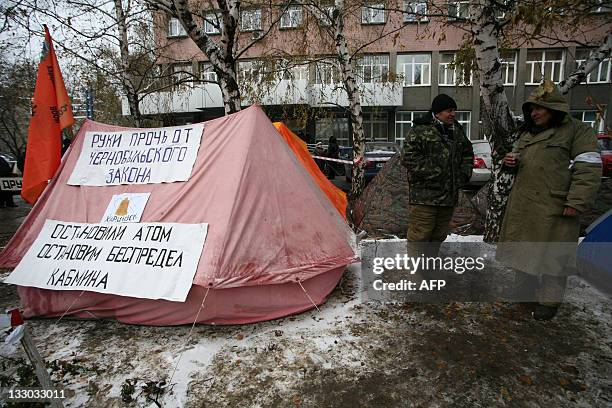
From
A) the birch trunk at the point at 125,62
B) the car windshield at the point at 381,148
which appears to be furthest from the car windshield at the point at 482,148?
the birch trunk at the point at 125,62

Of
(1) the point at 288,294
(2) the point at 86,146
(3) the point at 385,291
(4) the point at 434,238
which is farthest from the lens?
(2) the point at 86,146

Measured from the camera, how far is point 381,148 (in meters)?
12.9

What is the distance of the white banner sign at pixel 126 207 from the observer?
3.55 metres

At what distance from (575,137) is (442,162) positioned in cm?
103

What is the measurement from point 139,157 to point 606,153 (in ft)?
41.2

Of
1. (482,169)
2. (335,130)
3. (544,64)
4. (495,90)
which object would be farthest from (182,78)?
(544,64)

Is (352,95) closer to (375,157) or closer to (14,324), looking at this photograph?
(375,157)

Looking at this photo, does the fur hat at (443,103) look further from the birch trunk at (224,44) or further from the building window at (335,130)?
the building window at (335,130)

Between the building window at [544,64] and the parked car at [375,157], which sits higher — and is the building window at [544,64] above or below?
above

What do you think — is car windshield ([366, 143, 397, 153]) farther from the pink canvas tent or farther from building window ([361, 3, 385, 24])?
the pink canvas tent

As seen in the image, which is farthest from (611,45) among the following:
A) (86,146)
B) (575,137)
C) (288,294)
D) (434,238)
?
(86,146)

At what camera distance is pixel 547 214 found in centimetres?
292

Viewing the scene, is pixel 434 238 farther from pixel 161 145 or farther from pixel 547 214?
pixel 161 145

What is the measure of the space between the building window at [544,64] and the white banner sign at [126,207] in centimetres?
2565
